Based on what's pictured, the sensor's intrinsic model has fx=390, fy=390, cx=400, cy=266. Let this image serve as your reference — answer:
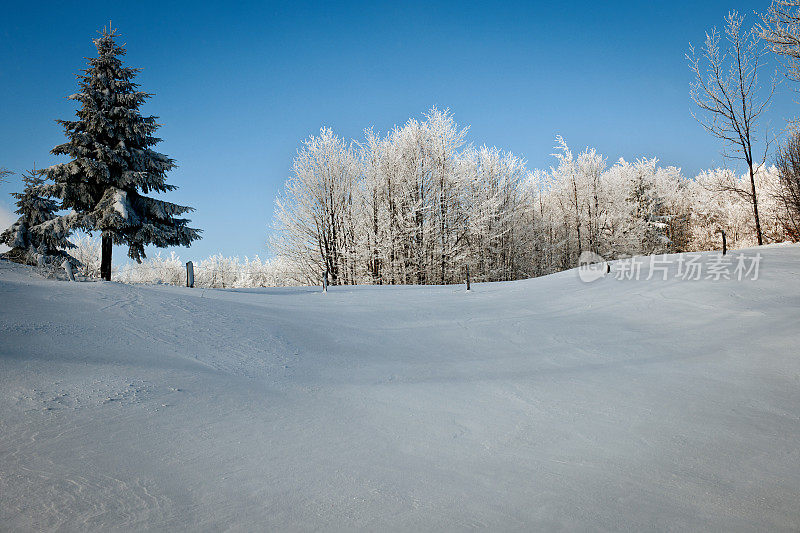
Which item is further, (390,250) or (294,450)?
(390,250)

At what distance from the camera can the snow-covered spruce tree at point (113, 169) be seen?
14172mm

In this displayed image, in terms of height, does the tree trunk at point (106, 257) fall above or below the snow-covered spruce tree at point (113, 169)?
below

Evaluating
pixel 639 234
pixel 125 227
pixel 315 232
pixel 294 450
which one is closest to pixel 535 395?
pixel 294 450

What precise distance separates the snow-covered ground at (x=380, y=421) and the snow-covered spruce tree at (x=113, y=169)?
947cm

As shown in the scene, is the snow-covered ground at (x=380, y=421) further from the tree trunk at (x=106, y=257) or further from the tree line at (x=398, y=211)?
the tree line at (x=398, y=211)

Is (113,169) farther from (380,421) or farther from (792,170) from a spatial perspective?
(792,170)

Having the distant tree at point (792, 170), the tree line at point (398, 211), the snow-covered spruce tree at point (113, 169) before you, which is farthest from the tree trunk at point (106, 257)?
the distant tree at point (792, 170)

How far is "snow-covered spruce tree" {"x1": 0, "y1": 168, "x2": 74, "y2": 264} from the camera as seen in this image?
14.5m

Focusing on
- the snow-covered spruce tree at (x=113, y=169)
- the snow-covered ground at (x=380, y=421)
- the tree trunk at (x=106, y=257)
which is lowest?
the snow-covered ground at (x=380, y=421)

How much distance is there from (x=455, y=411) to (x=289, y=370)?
2063 millimetres

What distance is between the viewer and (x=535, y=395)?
4.24 meters

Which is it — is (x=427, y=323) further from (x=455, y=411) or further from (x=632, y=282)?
(x=632, y=282)

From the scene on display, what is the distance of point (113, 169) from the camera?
49.5ft

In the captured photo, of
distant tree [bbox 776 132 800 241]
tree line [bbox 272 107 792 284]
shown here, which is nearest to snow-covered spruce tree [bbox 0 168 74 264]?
tree line [bbox 272 107 792 284]
